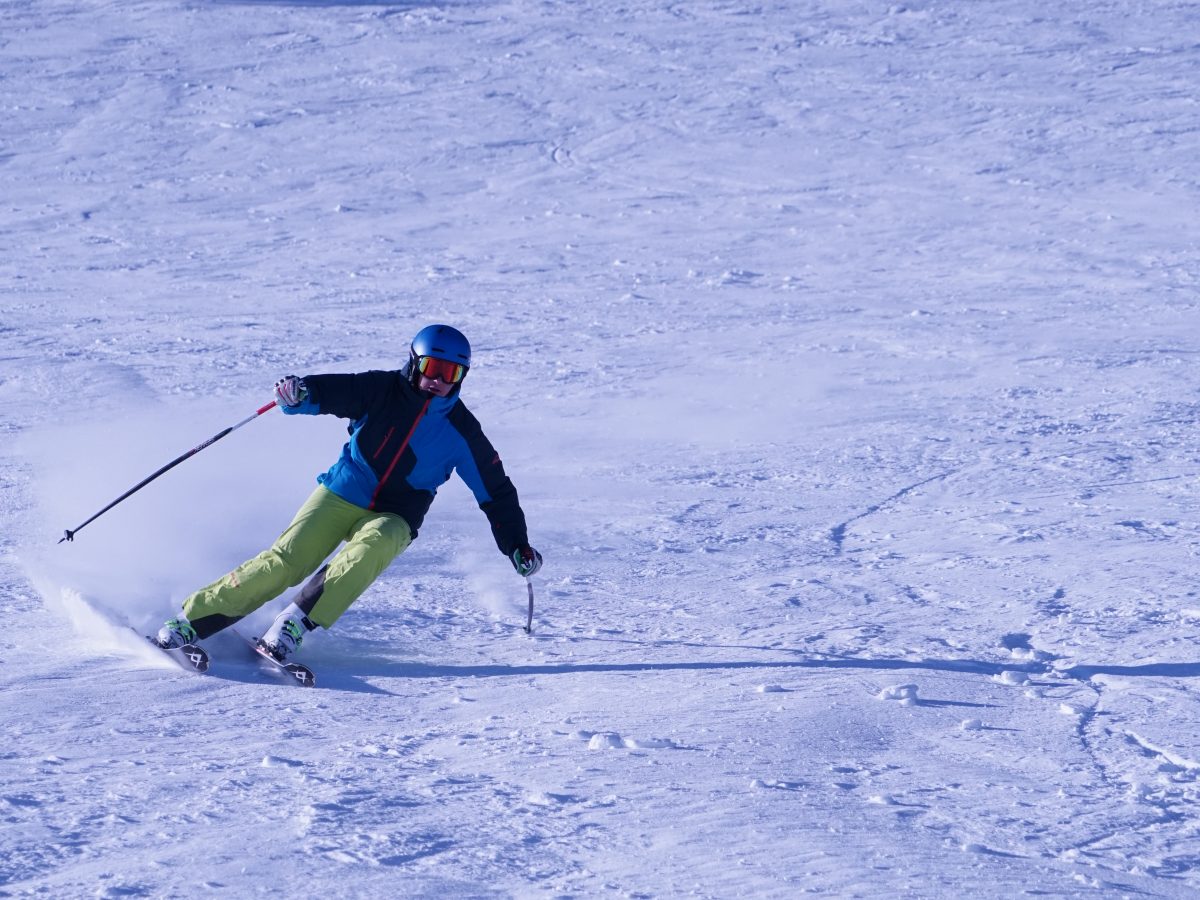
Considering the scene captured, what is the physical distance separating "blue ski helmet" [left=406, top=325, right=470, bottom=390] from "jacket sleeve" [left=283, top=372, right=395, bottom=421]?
116 mm

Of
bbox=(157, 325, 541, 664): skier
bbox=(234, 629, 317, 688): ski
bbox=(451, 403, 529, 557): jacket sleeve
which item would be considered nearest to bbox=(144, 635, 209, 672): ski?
bbox=(157, 325, 541, 664): skier

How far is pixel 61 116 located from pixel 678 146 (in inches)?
275

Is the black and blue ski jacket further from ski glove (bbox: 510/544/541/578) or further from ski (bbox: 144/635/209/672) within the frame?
ski (bbox: 144/635/209/672)

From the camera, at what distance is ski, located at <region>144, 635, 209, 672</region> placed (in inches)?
187

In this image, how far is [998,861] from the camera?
3445 mm

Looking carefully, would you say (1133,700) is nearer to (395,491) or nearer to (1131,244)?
(395,491)

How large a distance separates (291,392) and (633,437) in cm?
384

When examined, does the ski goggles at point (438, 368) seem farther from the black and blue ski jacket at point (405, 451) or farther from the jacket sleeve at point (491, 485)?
the jacket sleeve at point (491, 485)

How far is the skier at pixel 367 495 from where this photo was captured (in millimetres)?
4918

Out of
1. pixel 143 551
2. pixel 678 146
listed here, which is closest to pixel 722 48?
pixel 678 146

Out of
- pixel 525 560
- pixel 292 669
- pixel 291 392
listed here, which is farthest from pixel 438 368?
pixel 292 669

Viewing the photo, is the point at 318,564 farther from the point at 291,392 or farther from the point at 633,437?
the point at 633,437

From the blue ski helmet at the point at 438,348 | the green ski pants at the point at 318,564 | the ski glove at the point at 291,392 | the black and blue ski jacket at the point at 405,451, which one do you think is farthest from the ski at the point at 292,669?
the blue ski helmet at the point at 438,348

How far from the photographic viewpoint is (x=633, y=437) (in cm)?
855
